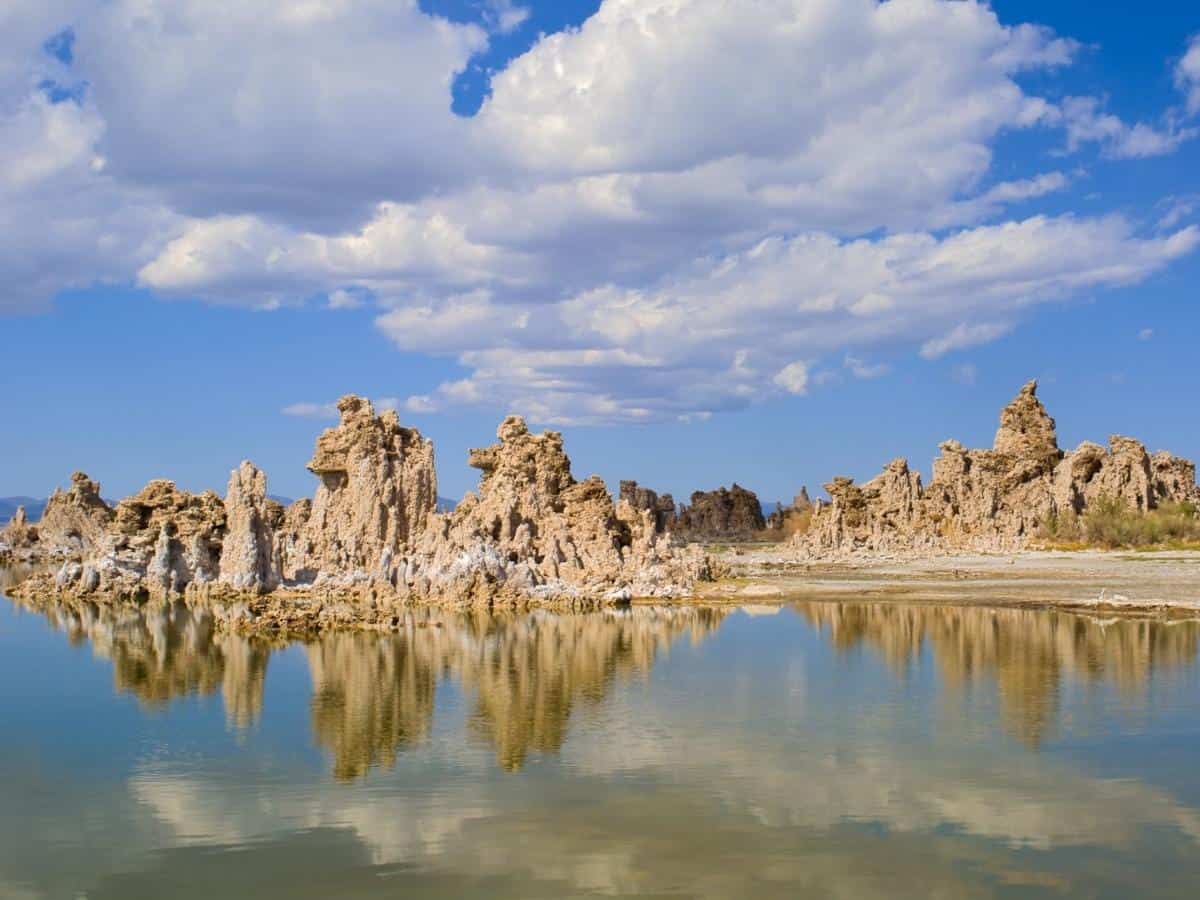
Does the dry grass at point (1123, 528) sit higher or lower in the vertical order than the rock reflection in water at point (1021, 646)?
higher

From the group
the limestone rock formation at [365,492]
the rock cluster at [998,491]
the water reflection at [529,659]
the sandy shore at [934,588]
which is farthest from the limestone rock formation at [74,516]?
the rock cluster at [998,491]

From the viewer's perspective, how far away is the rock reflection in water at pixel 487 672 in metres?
18.1

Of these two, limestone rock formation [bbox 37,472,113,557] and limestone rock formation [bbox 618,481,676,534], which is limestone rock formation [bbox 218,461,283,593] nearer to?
limestone rock formation [bbox 37,472,113,557]

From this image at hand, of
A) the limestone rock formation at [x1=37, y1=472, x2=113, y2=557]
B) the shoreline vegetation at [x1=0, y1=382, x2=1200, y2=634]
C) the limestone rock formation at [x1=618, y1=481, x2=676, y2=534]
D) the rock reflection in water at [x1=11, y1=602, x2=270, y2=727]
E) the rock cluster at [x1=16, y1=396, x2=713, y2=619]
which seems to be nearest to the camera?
the rock reflection in water at [x1=11, y1=602, x2=270, y2=727]

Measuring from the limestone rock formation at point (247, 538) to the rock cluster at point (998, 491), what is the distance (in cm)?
4427

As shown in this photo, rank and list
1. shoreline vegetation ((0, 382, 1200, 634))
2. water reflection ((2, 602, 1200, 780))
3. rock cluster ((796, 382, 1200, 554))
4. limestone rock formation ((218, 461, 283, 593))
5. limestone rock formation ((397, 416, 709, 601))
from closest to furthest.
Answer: water reflection ((2, 602, 1200, 780))
shoreline vegetation ((0, 382, 1200, 634))
limestone rock formation ((397, 416, 709, 601))
limestone rock formation ((218, 461, 283, 593))
rock cluster ((796, 382, 1200, 554))

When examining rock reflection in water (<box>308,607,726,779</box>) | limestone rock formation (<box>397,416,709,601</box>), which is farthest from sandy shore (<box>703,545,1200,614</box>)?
rock reflection in water (<box>308,607,726,779</box>)

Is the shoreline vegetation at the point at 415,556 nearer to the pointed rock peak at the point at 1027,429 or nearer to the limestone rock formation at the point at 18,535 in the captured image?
the pointed rock peak at the point at 1027,429

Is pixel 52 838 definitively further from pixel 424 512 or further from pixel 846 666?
pixel 424 512

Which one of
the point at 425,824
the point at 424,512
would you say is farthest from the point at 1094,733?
the point at 424,512

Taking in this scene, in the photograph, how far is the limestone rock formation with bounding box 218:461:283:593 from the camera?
145 ft

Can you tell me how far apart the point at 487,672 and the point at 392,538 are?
21902 mm

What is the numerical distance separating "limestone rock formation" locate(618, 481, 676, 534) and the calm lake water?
267ft

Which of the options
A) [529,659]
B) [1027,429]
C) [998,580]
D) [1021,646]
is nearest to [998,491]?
[1027,429]
